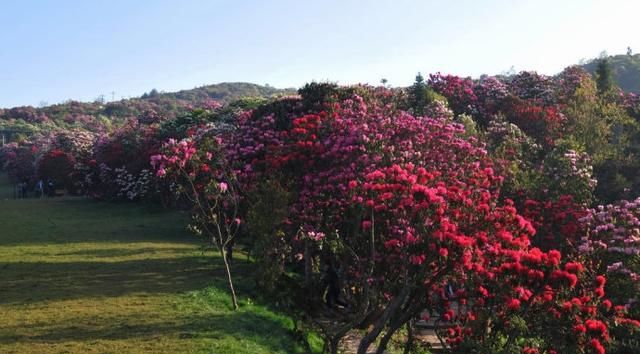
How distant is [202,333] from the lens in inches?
483

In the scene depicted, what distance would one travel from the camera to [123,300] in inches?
580

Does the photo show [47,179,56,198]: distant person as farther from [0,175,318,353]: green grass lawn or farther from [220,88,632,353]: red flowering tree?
[220,88,632,353]: red flowering tree

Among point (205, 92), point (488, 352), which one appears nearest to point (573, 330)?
point (488, 352)

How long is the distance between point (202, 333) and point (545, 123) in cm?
2366

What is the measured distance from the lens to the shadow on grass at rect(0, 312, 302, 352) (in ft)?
Result: 37.9

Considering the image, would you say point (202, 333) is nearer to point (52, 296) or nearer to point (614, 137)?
point (52, 296)

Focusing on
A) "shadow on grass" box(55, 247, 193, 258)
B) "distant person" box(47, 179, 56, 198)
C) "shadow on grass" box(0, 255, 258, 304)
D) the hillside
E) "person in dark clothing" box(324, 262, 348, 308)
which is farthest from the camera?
the hillside

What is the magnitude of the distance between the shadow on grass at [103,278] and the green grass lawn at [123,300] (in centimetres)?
3

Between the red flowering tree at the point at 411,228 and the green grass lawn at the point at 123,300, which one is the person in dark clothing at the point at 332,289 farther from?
the green grass lawn at the point at 123,300

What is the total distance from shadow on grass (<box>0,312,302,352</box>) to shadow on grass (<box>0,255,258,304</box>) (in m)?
2.71

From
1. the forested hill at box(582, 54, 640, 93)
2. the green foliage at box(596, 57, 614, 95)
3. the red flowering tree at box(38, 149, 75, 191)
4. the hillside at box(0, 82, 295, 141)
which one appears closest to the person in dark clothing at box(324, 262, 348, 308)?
the green foliage at box(596, 57, 614, 95)

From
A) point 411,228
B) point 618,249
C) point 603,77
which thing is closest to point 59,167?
point 603,77

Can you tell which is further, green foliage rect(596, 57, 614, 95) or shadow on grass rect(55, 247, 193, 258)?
green foliage rect(596, 57, 614, 95)

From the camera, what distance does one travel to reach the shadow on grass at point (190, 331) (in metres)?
11.5
